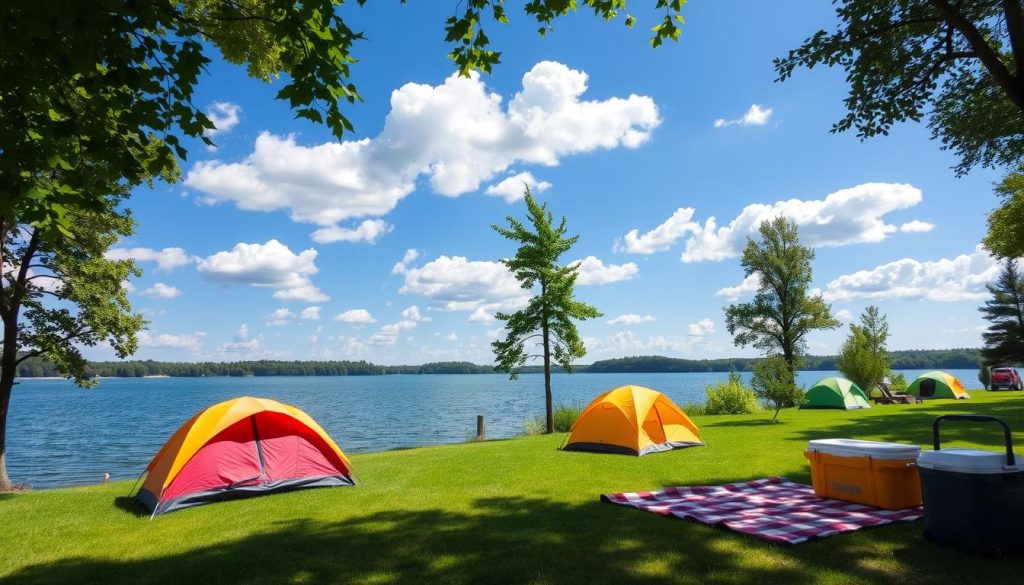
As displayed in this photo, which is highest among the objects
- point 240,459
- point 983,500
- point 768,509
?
point 983,500

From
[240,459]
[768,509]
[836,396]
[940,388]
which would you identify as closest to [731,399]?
[836,396]

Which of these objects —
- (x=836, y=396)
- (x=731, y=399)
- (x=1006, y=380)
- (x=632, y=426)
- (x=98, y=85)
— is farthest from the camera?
→ (x=1006, y=380)

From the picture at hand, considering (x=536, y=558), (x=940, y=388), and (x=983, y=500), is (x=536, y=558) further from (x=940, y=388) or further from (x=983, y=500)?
(x=940, y=388)

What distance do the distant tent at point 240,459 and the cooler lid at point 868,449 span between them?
808 cm

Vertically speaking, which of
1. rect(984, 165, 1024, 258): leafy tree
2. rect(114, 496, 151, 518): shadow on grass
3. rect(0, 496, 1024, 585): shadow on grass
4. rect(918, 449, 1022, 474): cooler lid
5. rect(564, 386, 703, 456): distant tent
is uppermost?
rect(984, 165, 1024, 258): leafy tree

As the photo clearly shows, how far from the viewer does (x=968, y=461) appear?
5.20m

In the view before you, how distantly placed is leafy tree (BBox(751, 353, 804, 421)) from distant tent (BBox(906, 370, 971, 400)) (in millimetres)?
16266

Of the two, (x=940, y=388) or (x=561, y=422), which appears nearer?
(x=561, y=422)

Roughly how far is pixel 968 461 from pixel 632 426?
8058mm

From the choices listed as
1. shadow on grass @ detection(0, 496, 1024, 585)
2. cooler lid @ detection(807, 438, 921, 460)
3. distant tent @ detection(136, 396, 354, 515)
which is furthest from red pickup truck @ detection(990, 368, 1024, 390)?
distant tent @ detection(136, 396, 354, 515)

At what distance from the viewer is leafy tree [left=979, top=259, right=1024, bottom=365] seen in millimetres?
40219

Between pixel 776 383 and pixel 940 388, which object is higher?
pixel 776 383

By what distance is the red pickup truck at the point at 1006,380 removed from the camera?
37125 millimetres

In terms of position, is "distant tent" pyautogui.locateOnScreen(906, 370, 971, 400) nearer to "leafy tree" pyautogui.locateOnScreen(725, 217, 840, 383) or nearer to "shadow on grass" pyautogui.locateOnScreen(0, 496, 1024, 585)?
"leafy tree" pyautogui.locateOnScreen(725, 217, 840, 383)
